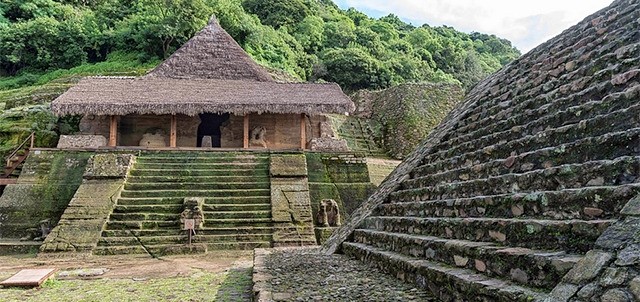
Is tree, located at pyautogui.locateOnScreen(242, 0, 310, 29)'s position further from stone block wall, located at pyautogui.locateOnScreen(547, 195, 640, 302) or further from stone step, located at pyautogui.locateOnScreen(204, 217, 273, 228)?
stone block wall, located at pyautogui.locateOnScreen(547, 195, 640, 302)

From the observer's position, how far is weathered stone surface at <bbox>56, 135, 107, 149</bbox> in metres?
12.3

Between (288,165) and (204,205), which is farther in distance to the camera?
(288,165)

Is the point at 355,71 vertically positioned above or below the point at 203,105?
above

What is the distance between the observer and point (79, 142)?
12461 mm

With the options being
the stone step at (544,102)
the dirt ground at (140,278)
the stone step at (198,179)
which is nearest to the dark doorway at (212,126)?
the stone step at (198,179)

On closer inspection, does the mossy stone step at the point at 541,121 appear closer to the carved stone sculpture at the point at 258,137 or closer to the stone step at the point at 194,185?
the stone step at the point at 194,185

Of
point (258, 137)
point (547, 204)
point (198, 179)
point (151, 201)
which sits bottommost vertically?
point (547, 204)

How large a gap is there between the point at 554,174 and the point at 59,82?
69.9ft

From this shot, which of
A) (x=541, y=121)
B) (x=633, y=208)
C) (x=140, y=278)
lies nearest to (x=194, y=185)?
(x=140, y=278)

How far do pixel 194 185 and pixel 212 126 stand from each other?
566 cm

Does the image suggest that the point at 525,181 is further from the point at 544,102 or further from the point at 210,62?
the point at 210,62

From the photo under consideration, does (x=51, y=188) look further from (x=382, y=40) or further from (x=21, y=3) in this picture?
(x=382, y=40)

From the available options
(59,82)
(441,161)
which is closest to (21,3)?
(59,82)

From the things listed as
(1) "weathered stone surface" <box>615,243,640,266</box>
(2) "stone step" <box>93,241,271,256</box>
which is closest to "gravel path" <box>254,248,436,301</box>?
(1) "weathered stone surface" <box>615,243,640,266</box>
